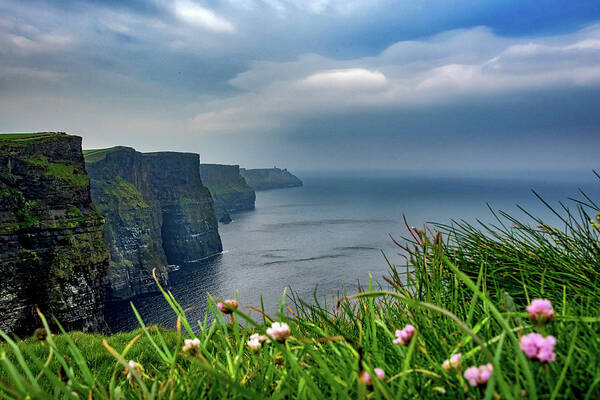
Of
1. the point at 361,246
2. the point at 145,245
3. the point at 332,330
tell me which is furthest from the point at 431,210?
the point at 332,330

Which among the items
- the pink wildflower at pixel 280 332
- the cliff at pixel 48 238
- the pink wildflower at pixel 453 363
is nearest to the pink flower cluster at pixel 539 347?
the pink wildflower at pixel 453 363

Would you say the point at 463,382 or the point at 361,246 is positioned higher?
the point at 463,382

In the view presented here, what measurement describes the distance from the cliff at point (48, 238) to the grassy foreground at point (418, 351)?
2113 inches

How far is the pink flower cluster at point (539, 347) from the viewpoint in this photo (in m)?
1.23

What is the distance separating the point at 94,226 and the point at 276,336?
64.3m

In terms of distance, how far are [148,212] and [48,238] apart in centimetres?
7043

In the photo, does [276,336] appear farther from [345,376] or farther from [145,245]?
[145,245]

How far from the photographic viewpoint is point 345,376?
1.91 metres

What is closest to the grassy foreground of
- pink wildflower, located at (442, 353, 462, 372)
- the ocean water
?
pink wildflower, located at (442, 353, 462, 372)

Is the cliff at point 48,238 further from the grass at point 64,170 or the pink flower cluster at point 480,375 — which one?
the pink flower cluster at point 480,375

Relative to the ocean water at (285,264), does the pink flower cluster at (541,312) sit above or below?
above

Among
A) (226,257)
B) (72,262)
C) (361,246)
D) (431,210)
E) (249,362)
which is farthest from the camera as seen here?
(431,210)

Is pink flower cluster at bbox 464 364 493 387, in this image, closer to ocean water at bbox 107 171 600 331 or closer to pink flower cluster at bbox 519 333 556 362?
pink flower cluster at bbox 519 333 556 362

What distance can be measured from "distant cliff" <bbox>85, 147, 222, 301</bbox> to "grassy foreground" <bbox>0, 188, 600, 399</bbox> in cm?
10989
